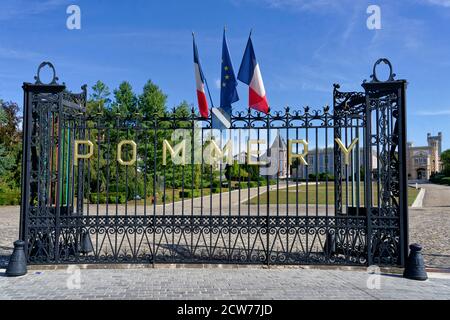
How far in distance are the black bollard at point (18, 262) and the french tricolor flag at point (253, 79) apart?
594 centimetres

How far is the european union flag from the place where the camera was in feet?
28.8

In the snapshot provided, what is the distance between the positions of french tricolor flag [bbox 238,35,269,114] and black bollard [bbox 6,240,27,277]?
5943mm

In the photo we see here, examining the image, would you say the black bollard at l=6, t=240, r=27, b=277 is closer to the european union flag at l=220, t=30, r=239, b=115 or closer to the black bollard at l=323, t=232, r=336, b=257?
the european union flag at l=220, t=30, r=239, b=115

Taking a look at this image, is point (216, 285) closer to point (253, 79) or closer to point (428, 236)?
point (253, 79)

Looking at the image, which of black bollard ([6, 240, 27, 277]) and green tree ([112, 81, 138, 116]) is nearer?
black bollard ([6, 240, 27, 277])

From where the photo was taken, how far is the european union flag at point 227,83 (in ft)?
28.8

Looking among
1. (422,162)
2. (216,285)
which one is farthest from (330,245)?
(422,162)

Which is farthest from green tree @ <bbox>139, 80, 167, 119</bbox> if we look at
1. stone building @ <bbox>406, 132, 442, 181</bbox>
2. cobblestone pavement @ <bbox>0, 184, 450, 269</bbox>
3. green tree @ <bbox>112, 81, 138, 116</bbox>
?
stone building @ <bbox>406, 132, 442, 181</bbox>

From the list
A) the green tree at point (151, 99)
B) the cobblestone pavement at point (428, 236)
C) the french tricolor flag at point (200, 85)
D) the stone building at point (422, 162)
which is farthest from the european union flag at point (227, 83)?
the stone building at point (422, 162)

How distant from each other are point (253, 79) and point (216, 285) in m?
4.93

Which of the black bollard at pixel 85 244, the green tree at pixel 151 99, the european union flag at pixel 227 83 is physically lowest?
the black bollard at pixel 85 244

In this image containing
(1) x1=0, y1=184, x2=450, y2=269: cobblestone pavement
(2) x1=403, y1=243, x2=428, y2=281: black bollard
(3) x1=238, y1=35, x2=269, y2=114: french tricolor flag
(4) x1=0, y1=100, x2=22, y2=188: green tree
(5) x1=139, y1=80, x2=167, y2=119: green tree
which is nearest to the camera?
(2) x1=403, y1=243, x2=428, y2=281: black bollard

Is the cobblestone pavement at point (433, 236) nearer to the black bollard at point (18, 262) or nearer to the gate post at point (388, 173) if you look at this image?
the gate post at point (388, 173)
